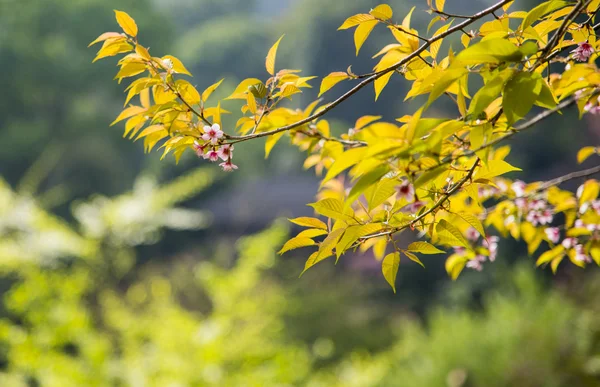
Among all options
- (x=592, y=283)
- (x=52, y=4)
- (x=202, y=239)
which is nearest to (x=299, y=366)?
(x=592, y=283)

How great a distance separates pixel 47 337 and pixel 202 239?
5.18 meters

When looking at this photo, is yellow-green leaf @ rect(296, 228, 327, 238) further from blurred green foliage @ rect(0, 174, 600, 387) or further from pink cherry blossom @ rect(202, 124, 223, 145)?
blurred green foliage @ rect(0, 174, 600, 387)

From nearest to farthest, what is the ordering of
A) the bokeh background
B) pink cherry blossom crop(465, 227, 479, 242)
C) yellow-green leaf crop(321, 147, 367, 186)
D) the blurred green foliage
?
yellow-green leaf crop(321, 147, 367, 186) → pink cherry blossom crop(465, 227, 479, 242) → the blurred green foliage → the bokeh background

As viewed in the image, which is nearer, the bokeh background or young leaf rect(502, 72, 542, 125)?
young leaf rect(502, 72, 542, 125)

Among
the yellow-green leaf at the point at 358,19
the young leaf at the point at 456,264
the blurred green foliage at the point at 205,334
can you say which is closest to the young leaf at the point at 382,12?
the yellow-green leaf at the point at 358,19

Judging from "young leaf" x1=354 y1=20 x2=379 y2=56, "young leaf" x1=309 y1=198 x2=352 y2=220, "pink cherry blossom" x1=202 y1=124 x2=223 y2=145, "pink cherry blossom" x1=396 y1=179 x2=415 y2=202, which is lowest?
"pink cherry blossom" x1=396 y1=179 x2=415 y2=202

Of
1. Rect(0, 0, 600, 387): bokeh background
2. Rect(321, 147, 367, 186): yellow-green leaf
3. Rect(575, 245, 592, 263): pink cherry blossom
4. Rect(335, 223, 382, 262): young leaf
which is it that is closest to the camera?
Rect(321, 147, 367, 186): yellow-green leaf

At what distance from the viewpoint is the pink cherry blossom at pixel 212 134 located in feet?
1.82

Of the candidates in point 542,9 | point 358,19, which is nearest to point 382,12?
point 358,19

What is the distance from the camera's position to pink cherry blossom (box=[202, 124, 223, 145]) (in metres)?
0.55

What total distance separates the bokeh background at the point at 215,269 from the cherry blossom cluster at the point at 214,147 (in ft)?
5.57

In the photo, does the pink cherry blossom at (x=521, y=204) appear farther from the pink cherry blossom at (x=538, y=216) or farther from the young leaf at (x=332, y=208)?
the young leaf at (x=332, y=208)

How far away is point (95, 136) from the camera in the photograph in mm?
8305

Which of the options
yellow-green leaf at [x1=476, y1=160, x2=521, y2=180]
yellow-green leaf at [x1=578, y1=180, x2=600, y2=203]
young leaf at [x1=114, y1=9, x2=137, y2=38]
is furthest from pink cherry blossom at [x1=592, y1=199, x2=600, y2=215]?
young leaf at [x1=114, y1=9, x2=137, y2=38]
